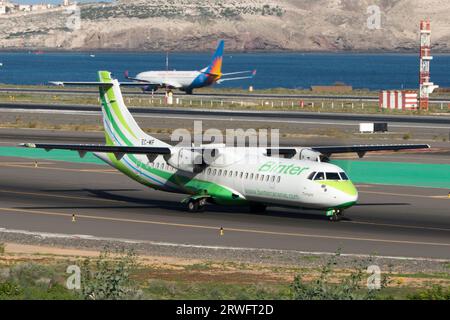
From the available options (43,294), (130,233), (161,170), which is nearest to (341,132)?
(161,170)

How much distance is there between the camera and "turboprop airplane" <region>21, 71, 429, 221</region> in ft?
142

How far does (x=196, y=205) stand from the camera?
156ft

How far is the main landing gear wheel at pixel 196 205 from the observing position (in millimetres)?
47438

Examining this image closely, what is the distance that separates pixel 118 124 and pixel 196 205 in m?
6.37

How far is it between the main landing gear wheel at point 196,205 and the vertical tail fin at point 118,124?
399 cm

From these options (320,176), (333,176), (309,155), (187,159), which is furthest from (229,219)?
(333,176)

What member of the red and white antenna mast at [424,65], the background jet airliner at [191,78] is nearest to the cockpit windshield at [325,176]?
the red and white antenna mast at [424,65]

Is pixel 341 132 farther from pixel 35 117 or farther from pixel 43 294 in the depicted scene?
pixel 43 294

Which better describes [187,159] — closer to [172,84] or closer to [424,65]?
[424,65]

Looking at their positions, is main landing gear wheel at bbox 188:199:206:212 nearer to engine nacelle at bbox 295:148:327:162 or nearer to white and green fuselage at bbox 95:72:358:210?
white and green fuselage at bbox 95:72:358:210

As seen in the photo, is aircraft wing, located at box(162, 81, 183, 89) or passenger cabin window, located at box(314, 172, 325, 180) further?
→ aircraft wing, located at box(162, 81, 183, 89)

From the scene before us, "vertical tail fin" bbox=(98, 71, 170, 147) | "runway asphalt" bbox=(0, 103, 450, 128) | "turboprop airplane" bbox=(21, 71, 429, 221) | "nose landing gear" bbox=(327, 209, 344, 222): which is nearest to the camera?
"turboprop airplane" bbox=(21, 71, 429, 221)

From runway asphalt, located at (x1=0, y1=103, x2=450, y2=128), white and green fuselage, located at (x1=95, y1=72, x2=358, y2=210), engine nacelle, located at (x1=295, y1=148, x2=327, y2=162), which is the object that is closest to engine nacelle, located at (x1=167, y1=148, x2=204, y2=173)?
white and green fuselage, located at (x1=95, y1=72, x2=358, y2=210)

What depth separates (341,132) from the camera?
8662cm
